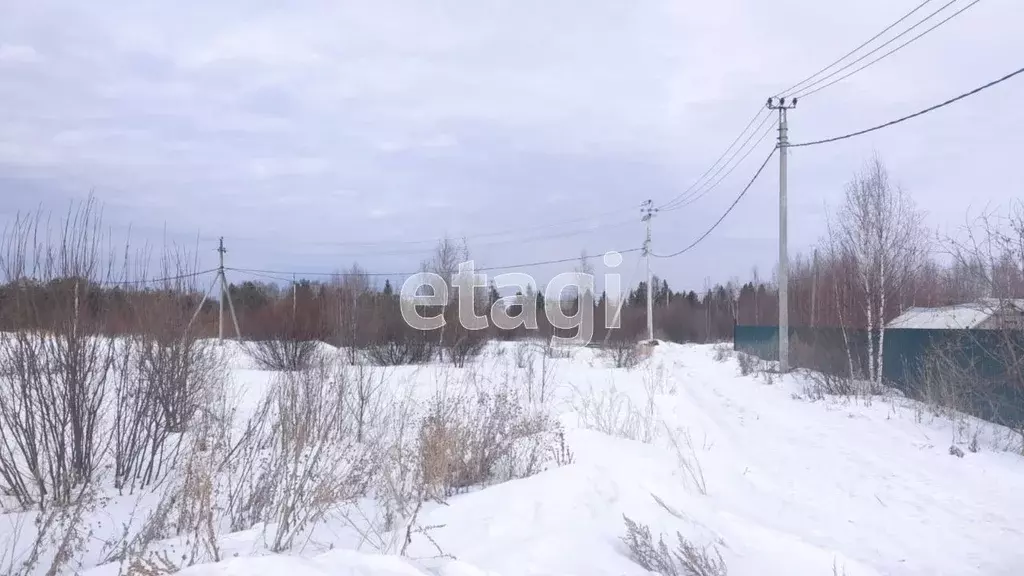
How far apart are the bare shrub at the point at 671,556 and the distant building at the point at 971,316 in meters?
6.04

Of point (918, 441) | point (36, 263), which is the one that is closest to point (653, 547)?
point (36, 263)

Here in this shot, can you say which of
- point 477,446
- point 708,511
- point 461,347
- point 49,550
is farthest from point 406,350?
point 49,550

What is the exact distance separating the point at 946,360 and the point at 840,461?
334 cm

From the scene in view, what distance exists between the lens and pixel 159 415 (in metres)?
6.70

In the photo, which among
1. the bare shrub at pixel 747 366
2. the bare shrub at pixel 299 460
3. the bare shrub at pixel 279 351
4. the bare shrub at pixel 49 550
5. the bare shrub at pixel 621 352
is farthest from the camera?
the bare shrub at pixel 621 352

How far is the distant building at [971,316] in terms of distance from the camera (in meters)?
8.17

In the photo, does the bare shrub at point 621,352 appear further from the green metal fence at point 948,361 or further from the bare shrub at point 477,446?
the bare shrub at point 477,446

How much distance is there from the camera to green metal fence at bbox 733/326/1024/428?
855 cm

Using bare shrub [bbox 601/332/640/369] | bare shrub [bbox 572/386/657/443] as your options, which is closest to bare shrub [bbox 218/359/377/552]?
bare shrub [bbox 572/386/657/443]

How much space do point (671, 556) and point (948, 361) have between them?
7626 mm

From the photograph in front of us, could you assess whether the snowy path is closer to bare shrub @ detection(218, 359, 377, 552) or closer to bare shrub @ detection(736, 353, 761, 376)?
bare shrub @ detection(218, 359, 377, 552)

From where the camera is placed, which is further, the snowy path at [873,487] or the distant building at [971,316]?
the distant building at [971,316]

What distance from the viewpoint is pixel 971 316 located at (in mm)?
11492

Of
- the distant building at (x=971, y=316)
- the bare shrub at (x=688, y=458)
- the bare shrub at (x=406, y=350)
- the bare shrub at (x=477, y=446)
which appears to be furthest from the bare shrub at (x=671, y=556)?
the bare shrub at (x=406, y=350)
